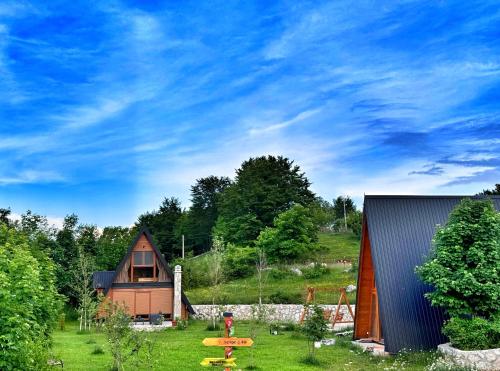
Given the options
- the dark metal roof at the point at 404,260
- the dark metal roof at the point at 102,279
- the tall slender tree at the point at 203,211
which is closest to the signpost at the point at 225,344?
the dark metal roof at the point at 404,260

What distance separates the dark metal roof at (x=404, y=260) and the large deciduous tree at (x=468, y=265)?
1280 millimetres

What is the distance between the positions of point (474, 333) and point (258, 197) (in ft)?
129

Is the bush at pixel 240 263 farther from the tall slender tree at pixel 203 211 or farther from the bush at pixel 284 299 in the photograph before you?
the tall slender tree at pixel 203 211

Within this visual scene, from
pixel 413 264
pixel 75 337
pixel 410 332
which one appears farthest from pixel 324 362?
pixel 75 337

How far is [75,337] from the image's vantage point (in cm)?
2308

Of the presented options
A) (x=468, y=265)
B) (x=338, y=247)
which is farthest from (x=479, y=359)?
(x=338, y=247)

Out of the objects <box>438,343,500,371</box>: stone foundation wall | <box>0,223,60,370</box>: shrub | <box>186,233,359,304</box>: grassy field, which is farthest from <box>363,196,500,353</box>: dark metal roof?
<box>186,233,359,304</box>: grassy field

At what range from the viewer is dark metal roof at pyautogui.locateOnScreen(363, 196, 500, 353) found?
50.3 ft

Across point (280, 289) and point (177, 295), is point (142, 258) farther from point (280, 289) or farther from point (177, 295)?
point (280, 289)

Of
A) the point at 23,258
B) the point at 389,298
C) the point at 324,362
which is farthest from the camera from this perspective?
the point at 389,298

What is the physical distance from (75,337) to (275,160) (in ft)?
124

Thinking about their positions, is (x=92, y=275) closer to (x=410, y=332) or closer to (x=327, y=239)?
(x=410, y=332)

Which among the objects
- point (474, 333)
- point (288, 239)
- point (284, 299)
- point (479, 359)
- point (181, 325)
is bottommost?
point (181, 325)

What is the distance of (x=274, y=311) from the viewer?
26.6 meters
